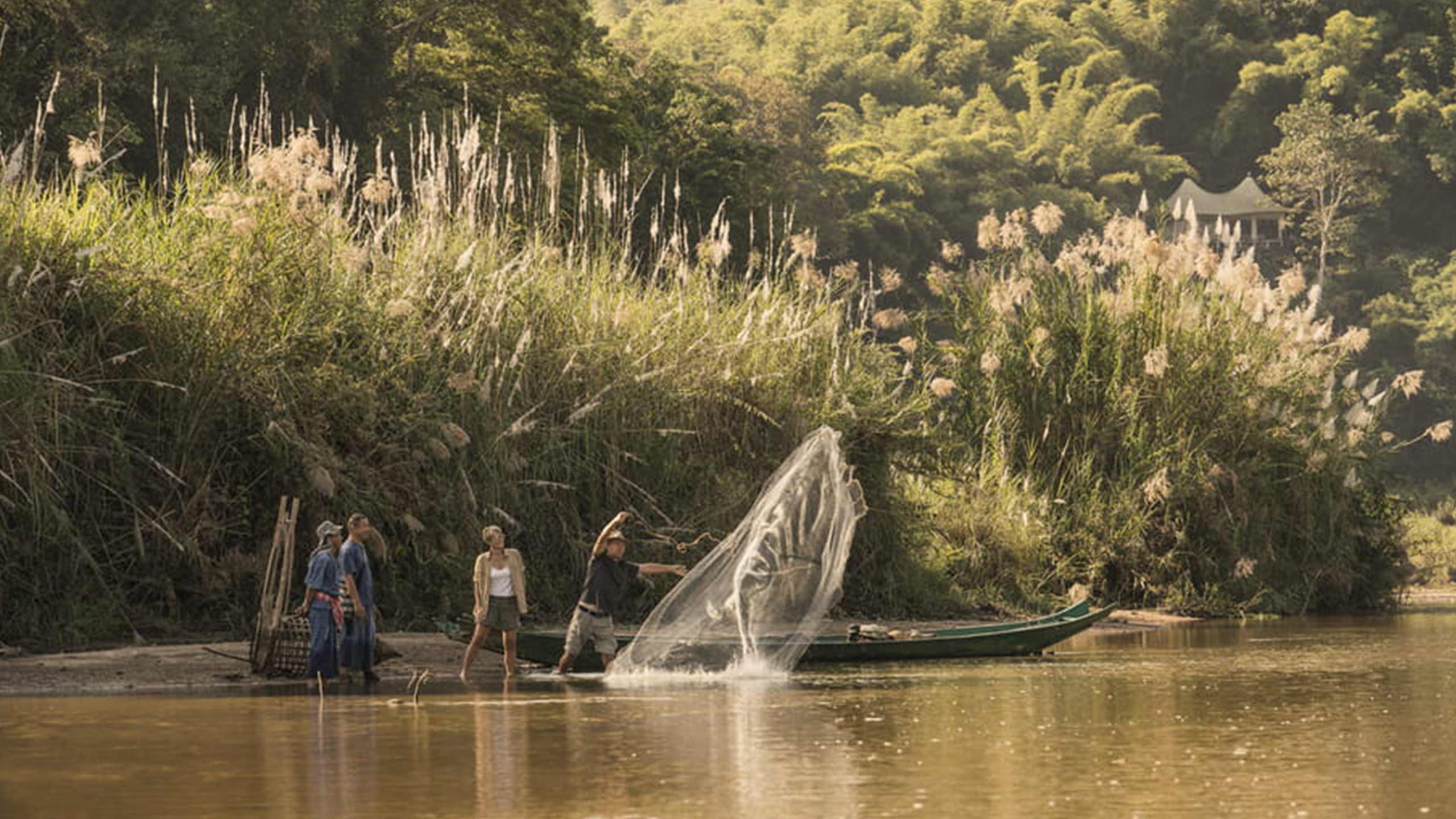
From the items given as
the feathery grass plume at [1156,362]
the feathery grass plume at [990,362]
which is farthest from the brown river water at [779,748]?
the feathery grass plume at [990,362]

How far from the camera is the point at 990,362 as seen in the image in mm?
30156

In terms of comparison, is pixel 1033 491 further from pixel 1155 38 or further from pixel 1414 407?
pixel 1155 38

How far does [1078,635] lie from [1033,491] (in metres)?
3.75

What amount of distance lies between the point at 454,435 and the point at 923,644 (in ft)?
15.2

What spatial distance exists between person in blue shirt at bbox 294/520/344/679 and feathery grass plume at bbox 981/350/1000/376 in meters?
13.3

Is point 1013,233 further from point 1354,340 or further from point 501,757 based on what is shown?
point 501,757

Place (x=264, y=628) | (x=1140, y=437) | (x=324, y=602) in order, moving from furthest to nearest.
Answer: (x=1140, y=437) → (x=264, y=628) → (x=324, y=602)

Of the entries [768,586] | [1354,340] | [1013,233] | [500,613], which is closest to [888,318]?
[1013,233]

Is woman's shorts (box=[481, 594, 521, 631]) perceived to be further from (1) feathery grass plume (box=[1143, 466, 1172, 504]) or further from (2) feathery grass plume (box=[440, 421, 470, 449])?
(1) feathery grass plume (box=[1143, 466, 1172, 504])

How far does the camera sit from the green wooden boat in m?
20.3

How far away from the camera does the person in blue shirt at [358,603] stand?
1833 cm

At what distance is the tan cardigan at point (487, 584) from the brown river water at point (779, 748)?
0.61 meters

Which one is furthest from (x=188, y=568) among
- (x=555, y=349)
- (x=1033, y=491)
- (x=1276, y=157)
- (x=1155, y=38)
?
(x=1155, y=38)

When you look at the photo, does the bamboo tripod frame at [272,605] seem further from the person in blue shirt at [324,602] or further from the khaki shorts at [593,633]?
the khaki shorts at [593,633]
